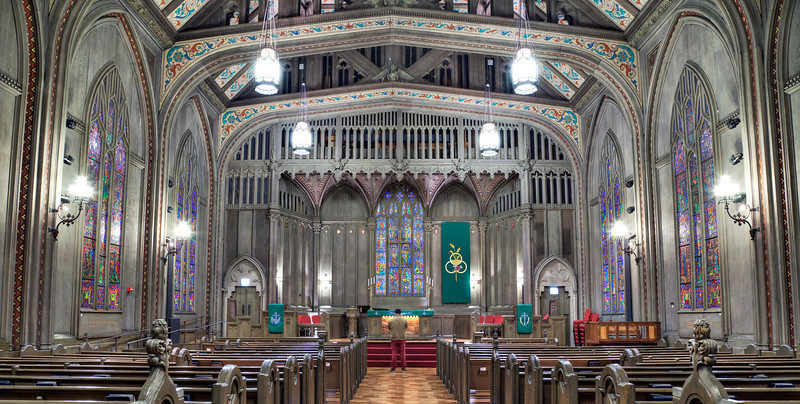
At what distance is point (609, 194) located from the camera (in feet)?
67.2

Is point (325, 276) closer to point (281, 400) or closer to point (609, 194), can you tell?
point (609, 194)

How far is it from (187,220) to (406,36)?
26.3 feet

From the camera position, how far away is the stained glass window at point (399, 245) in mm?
27000

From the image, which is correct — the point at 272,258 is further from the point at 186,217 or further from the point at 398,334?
the point at 398,334

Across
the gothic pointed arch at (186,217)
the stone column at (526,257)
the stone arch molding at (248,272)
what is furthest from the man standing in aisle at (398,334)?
the stone arch molding at (248,272)

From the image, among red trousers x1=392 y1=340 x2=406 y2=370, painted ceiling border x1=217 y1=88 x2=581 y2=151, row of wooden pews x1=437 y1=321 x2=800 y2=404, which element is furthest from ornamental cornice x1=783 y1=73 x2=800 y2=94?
painted ceiling border x1=217 y1=88 x2=581 y2=151

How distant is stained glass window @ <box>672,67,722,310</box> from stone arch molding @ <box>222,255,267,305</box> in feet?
44.0

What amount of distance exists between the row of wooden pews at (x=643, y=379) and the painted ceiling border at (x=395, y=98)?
12325 mm

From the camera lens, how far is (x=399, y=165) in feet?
79.3

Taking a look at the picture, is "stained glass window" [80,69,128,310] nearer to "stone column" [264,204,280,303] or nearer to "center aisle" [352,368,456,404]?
"center aisle" [352,368,456,404]

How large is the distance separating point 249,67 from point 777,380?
58.0 feet

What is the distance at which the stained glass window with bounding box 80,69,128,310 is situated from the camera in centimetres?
1406

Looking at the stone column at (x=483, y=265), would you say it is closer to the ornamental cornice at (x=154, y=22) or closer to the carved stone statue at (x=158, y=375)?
the ornamental cornice at (x=154, y=22)

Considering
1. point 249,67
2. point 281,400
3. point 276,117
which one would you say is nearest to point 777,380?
point 281,400
